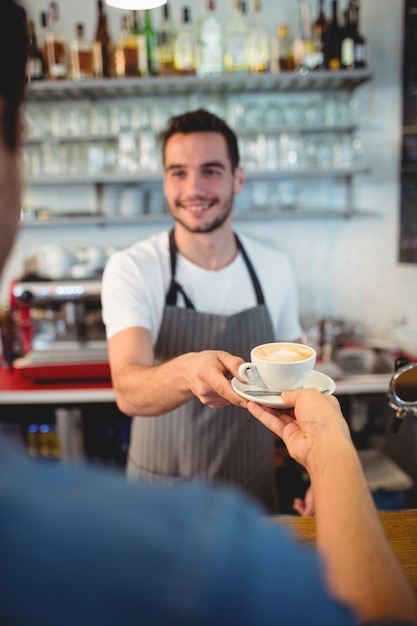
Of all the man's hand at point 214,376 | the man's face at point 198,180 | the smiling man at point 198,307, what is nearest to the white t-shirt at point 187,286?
the smiling man at point 198,307

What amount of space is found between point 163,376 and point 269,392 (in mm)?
367

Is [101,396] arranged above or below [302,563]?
below

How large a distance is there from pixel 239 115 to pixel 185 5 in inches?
29.2

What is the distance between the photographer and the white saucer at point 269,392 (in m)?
0.84

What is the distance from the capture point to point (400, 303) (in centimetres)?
290

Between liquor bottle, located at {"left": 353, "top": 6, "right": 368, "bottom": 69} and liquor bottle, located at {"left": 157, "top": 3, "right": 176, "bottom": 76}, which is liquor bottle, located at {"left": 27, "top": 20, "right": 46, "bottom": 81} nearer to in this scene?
liquor bottle, located at {"left": 157, "top": 3, "right": 176, "bottom": 76}

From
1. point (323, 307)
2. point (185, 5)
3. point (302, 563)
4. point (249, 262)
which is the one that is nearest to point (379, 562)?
point (302, 563)

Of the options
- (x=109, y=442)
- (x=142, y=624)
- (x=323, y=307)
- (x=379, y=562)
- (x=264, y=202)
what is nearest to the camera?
(x=142, y=624)

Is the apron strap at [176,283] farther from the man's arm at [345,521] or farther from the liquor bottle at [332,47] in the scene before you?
the liquor bottle at [332,47]

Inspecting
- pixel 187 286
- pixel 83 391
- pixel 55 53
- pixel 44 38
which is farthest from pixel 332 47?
pixel 83 391

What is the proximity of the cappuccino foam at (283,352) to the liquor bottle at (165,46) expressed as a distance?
216cm

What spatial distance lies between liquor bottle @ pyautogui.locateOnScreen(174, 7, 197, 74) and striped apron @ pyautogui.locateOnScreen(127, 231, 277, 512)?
1.43 metres

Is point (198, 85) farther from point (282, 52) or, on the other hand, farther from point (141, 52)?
point (282, 52)

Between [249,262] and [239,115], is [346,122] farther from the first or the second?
[249,262]
